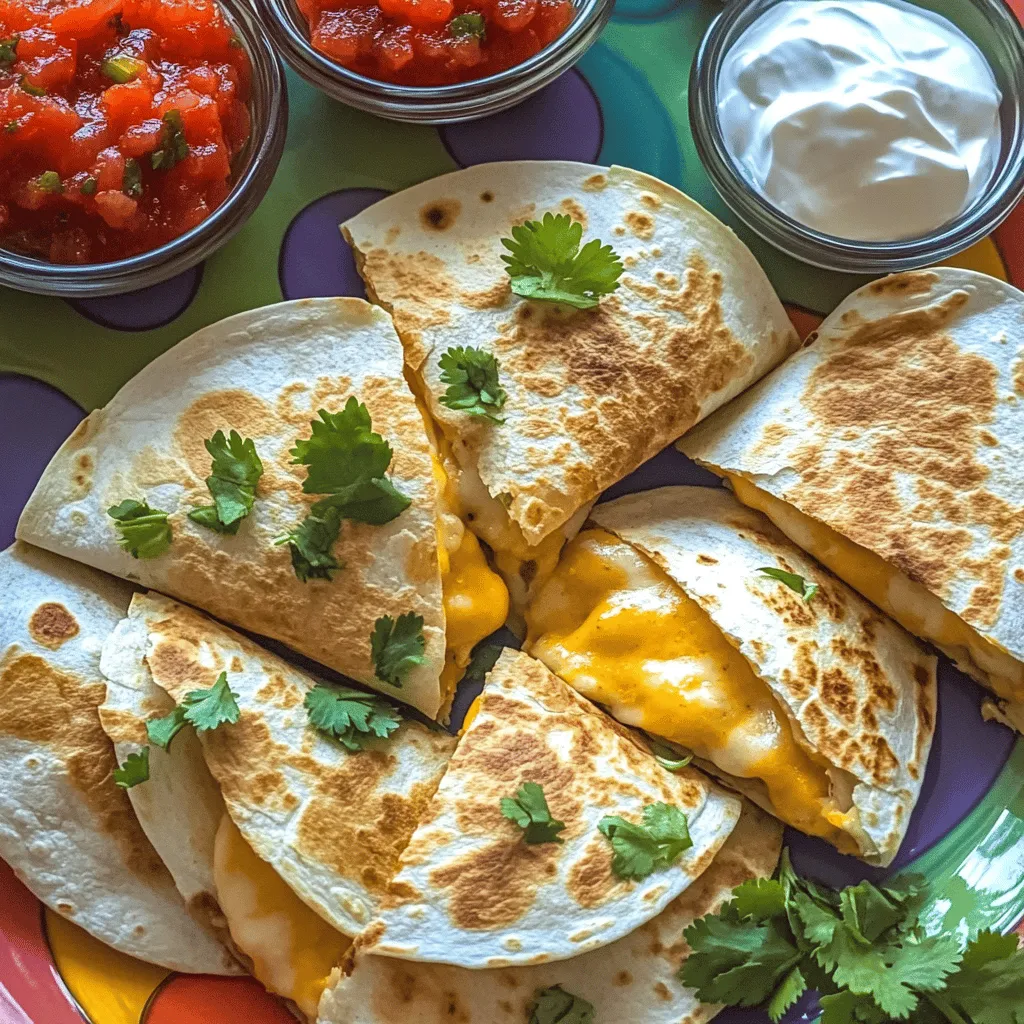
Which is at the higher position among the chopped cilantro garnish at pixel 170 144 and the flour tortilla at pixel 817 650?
the chopped cilantro garnish at pixel 170 144

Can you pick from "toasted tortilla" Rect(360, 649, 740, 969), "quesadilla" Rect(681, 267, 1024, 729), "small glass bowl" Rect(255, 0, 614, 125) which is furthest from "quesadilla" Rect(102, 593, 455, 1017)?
"small glass bowl" Rect(255, 0, 614, 125)

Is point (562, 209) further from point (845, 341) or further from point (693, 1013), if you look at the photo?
point (693, 1013)

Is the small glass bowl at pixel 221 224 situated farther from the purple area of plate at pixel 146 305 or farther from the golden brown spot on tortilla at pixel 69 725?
the golden brown spot on tortilla at pixel 69 725

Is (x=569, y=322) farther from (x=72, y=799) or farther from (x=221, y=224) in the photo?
(x=72, y=799)

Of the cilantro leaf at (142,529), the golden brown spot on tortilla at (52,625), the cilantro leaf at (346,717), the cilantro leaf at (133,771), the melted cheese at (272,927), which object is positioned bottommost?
the melted cheese at (272,927)

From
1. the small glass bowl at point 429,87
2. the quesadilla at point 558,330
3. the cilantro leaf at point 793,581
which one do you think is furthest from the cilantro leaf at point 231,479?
the cilantro leaf at point 793,581

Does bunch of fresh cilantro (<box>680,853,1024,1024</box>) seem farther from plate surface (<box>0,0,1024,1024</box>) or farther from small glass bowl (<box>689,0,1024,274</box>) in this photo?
small glass bowl (<box>689,0,1024,274</box>)

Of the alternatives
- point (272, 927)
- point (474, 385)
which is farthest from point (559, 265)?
point (272, 927)
